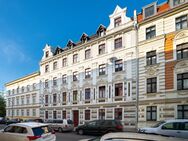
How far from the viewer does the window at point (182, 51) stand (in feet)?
77.5

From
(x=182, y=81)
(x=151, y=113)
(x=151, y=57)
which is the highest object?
(x=151, y=57)

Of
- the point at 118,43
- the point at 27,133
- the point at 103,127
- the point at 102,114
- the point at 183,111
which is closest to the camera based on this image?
the point at 27,133

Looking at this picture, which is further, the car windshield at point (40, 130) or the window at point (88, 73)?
the window at point (88, 73)

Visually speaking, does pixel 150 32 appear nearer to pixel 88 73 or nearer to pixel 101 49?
pixel 101 49

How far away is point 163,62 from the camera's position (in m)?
25.2

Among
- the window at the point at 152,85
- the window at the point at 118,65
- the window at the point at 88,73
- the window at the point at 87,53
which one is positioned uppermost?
the window at the point at 87,53

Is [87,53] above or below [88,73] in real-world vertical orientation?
above

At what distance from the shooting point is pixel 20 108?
54.4m

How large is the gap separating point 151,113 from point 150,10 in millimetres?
11619

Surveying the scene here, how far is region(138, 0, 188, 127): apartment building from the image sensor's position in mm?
23641

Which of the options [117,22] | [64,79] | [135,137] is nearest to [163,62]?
[117,22]

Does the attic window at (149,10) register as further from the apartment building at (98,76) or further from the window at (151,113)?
the window at (151,113)

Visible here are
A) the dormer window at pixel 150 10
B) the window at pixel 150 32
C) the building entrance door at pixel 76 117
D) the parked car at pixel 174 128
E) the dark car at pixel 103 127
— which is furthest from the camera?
the building entrance door at pixel 76 117

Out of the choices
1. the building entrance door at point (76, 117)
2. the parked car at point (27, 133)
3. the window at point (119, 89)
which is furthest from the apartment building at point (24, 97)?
the parked car at point (27, 133)
